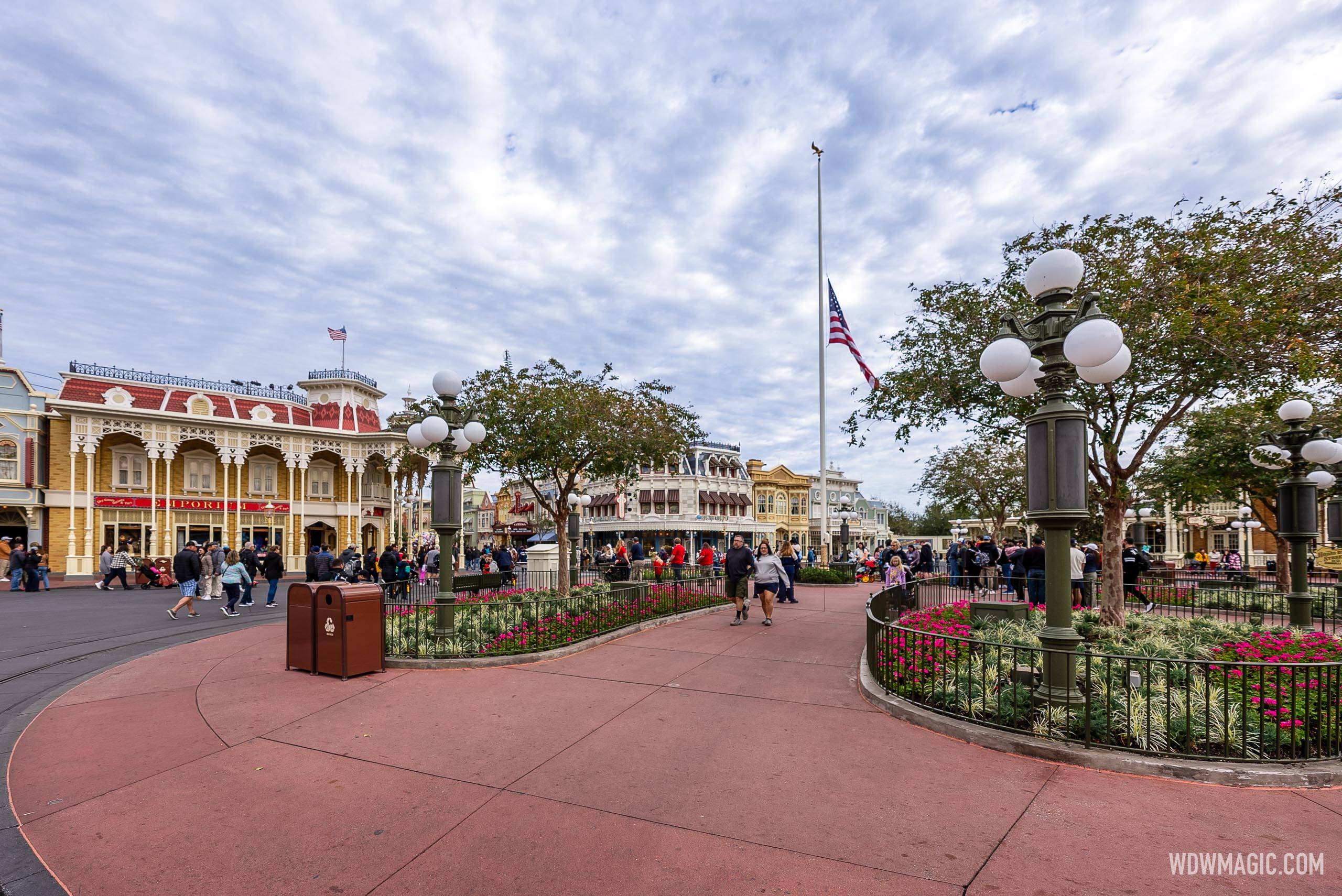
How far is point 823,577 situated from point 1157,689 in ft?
55.2

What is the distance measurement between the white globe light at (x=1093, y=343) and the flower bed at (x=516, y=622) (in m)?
7.29

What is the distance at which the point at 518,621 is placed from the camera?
995cm

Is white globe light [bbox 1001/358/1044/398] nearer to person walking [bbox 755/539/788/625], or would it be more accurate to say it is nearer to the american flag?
person walking [bbox 755/539/788/625]

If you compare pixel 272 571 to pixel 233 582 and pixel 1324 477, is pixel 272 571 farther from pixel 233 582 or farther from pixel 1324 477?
pixel 1324 477

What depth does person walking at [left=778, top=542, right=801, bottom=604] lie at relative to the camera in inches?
638

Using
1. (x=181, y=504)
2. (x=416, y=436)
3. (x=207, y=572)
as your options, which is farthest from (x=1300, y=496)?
(x=181, y=504)

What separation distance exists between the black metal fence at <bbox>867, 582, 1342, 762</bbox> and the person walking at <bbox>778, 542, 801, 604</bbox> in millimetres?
7013

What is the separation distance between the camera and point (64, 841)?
3.85m

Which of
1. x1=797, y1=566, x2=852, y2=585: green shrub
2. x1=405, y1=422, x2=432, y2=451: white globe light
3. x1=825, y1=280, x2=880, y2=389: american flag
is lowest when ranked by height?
x1=797, y1=566, x2=852, y2=585: green shrub

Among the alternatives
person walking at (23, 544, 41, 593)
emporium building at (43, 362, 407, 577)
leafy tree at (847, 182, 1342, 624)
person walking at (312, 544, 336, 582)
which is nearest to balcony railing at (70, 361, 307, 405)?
emporium building at (43, 362, 407, 577)

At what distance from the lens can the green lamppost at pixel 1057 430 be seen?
5.51 m

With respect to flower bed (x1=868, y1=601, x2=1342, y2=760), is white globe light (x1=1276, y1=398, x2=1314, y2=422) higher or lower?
higher

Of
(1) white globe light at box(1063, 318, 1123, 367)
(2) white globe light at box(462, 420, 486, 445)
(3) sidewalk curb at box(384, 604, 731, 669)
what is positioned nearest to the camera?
(1) white globe light at box(1063, 318, 1123, 367)

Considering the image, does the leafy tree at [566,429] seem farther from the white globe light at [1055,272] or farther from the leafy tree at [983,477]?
the leafy tree at [983,477]
